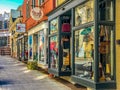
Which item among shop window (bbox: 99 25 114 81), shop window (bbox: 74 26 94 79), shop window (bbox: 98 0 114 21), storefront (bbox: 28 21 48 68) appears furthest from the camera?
storefront (bbox: 28 21 48 68)

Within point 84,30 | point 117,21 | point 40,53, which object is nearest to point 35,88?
point 84,30

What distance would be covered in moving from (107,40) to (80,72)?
1.97 m

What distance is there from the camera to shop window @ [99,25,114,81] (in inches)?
399

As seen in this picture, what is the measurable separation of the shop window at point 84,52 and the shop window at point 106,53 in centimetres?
38

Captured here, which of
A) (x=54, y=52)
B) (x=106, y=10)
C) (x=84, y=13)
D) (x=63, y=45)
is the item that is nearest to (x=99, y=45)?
(x=106, y=10)

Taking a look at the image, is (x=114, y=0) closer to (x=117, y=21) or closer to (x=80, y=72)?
(x=117, y=21)

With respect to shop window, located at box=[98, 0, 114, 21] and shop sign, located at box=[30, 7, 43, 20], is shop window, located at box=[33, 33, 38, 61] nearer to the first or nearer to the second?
shop sign, located at box=[30, 7, 43, 20]

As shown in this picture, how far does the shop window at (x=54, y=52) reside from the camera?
15.5 meters

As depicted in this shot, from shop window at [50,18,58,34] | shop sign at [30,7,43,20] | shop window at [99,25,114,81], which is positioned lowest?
shop window at [99,25,114,81]

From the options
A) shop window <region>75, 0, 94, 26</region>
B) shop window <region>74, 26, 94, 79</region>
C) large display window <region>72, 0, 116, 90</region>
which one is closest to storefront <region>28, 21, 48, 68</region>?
shop window <region>75, 0, 94, 26</region>

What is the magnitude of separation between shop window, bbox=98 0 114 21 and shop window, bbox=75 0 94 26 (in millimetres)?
307

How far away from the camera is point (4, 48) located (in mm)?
65000

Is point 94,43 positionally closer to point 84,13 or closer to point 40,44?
point 84,13

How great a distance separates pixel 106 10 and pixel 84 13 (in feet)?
3.89
